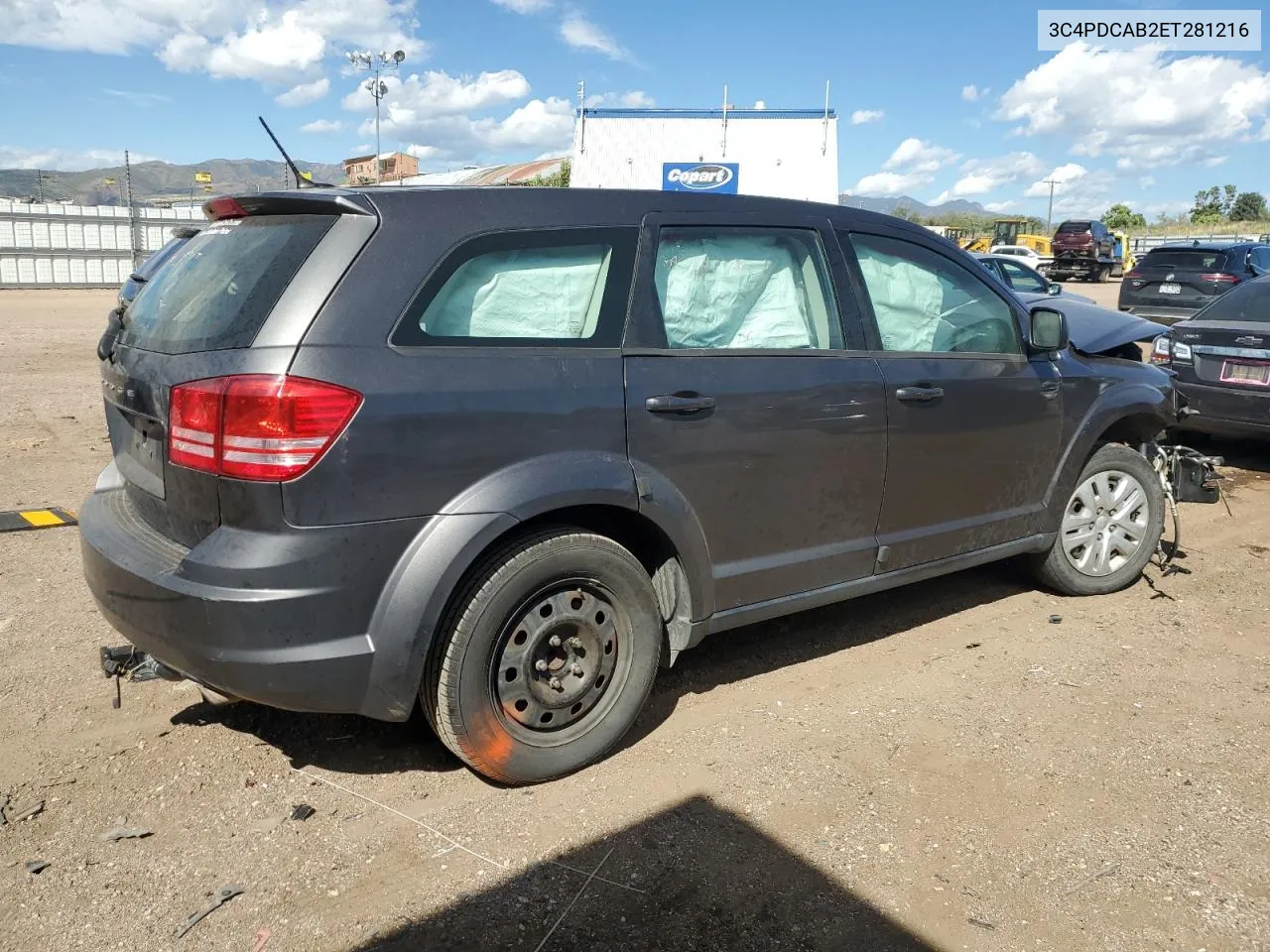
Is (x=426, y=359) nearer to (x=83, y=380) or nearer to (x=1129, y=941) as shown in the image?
(x=1129, y=941)

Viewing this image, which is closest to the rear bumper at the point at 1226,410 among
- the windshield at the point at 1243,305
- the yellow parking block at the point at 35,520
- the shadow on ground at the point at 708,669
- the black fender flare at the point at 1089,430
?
the windshield at the point at 1243,305

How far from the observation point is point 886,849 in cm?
284

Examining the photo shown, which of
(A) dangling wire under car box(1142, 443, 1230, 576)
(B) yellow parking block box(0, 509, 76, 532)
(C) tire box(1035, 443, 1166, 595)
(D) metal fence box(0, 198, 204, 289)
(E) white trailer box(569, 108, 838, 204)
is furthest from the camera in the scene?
(D) metal fence box(0, 198, 204, 289)

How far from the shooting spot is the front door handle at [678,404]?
3.18 meters

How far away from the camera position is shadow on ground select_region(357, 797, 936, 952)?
2.45 metres

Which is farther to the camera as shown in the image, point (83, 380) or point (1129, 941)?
point (83, 380)

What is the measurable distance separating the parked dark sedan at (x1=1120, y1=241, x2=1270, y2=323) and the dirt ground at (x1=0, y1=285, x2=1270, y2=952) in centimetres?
1479

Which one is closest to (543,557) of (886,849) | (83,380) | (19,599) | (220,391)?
(220,391)

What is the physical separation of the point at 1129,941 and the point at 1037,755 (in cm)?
96

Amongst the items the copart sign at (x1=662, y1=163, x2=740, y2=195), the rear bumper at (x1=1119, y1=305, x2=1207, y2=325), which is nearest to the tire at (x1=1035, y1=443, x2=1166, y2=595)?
the rear bumper at (x1=1119, y1=305, x2=1207, y2=325)

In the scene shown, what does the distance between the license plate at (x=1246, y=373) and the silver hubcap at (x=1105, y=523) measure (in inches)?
124

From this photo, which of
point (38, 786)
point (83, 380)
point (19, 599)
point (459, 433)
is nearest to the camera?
point (459, 433)

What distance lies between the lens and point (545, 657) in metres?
3.08

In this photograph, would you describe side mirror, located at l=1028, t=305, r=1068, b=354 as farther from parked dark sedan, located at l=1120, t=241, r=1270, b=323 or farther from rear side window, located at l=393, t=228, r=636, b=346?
parked dark sedan, located at l=1120, t=241, r=1270, b=323
